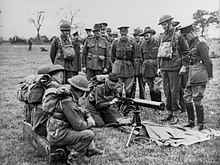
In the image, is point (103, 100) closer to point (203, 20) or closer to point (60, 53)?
point (60, 53)

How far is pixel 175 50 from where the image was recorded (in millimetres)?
7359

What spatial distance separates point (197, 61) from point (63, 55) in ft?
13.6

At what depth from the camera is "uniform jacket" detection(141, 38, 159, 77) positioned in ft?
28.0

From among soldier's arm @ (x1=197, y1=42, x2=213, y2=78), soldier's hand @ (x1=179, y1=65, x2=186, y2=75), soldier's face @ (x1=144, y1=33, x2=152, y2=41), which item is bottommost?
soldier's hand @ (x1=179, y1=65, x2=186, y2=75)

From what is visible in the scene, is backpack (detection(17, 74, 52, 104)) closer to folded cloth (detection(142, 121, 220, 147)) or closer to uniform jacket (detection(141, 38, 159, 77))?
folded cloth (detection(142, 121, 220, 147))

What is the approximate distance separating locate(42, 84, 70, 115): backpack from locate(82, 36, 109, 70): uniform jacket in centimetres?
483

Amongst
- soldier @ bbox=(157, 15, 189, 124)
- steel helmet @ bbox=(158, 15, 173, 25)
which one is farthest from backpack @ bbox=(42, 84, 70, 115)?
steel helmet @ bbox=(158, 15, 173, 25)

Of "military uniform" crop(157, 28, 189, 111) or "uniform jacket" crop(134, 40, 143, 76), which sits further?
"uniform jacket" crop(134, 40, 143, 76)

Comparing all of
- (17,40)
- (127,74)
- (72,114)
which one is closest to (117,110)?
(127,74)

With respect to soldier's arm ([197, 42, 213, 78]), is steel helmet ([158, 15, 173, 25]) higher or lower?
higher

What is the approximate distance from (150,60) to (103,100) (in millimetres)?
2464

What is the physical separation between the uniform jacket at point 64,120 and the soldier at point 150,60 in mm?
4270

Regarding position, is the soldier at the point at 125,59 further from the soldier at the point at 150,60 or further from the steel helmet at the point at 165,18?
the steel helmet at the point at 165,18

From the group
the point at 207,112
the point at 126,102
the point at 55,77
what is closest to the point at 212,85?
the point at 207,112
